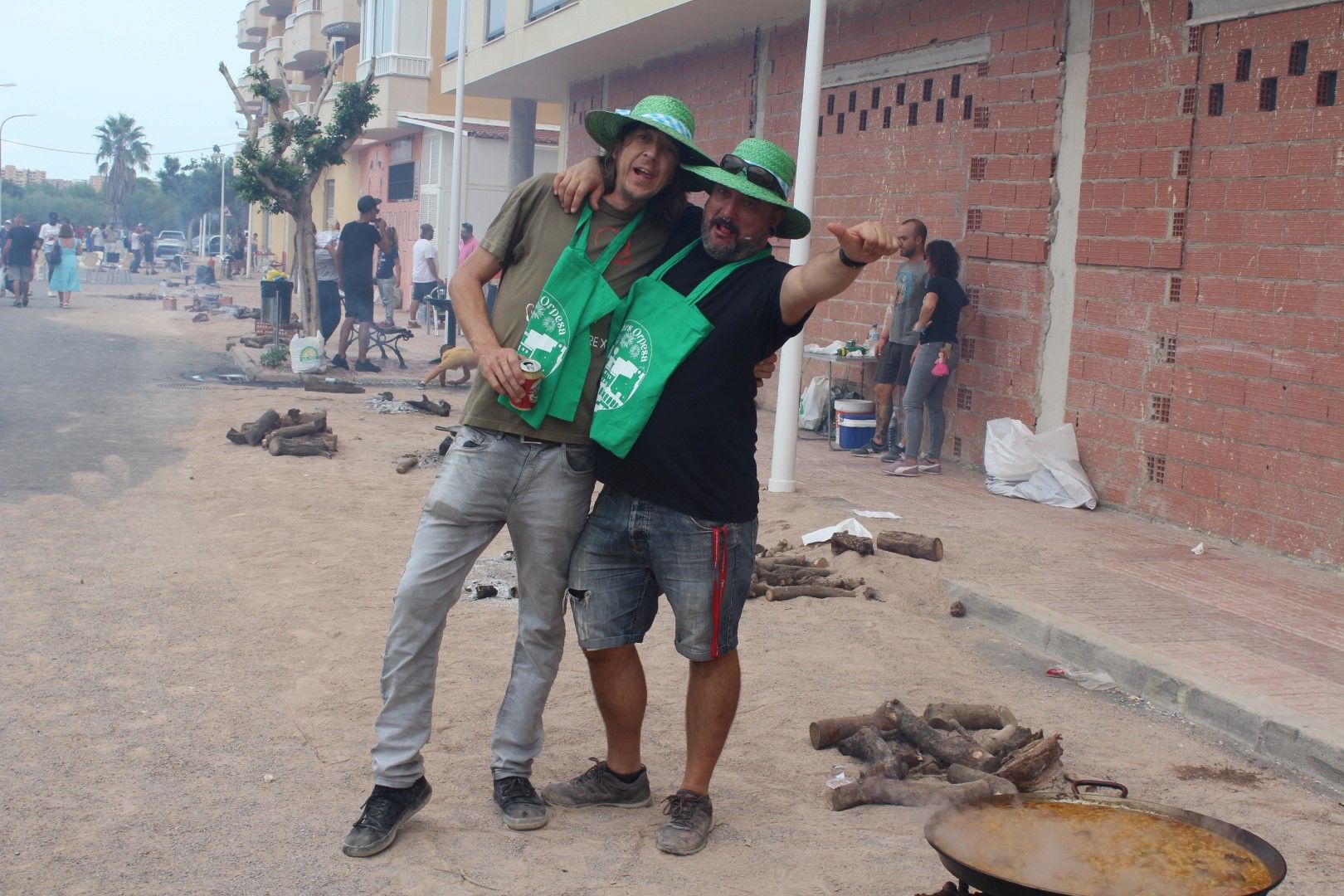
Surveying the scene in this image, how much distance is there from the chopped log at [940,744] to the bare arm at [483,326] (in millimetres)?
2019

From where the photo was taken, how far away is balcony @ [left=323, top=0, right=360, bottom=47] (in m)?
46.5

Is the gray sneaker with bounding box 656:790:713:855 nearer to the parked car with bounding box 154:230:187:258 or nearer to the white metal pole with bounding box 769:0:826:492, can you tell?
the white metal pole with bounding box 769:0:826:492

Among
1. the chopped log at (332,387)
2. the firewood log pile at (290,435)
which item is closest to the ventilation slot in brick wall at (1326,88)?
the firewood log pile at (290,435)

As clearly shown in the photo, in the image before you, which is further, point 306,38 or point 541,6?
point 306,38

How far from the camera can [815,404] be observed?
13477 mm

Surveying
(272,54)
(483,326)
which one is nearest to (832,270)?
(483,326)

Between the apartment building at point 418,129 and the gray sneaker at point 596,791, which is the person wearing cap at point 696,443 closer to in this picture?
the gray sneaker at point 596,791

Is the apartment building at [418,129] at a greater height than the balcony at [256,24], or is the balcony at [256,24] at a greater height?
the balcony at [256,24]

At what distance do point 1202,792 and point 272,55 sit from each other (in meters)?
58.4

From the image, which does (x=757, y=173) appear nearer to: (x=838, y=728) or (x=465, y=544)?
(x=465, y=544)

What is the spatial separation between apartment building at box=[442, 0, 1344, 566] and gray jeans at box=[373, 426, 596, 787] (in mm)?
5661

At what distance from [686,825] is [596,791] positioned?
15.1 inches

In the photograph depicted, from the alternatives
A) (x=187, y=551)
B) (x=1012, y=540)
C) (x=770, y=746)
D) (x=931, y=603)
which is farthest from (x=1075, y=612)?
(x=187, y=551)

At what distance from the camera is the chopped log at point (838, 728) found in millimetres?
4871
